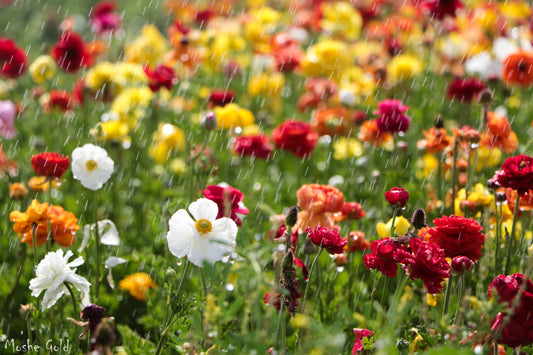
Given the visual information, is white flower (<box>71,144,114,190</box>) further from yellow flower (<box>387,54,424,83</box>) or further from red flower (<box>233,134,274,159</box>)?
yellow flower (<box>387,54,424,83</box>)

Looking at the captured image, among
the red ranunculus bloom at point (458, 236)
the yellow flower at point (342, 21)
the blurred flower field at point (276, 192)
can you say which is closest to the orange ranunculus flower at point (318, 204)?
the blurred flower field at point (276, 192)

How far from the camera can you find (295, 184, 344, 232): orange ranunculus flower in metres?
1.42

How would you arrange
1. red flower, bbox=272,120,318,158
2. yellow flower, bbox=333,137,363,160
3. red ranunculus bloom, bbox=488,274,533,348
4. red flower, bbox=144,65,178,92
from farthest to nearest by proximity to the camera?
yellow flower, bbox=333,137,363,160 → red flower, bbox=144,65,178,92 → red flower, bbox=272,120,318,158 → red ranunculus bloom, bbox=488,274,533,348

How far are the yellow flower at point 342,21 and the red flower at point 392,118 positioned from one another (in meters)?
1.84

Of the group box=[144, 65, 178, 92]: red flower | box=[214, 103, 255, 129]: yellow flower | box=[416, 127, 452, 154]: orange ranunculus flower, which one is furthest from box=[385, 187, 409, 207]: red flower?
box=[144, 65, 178, 92]: red flower

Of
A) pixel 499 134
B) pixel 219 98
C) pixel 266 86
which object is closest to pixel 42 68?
pixel 219 98

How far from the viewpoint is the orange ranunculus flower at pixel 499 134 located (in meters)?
1.78

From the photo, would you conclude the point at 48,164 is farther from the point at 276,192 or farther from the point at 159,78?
the point at 276,192

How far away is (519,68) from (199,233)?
6.22 ft

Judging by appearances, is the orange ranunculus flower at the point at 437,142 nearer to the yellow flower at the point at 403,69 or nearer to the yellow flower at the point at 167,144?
the yellow flower at the point at 167,144

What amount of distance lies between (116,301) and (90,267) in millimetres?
134

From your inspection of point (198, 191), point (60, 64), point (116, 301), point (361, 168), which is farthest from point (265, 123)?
point (116, 301)

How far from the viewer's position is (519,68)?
2498mm

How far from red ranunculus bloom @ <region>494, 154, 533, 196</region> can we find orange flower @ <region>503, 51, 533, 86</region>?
1.35 metres
